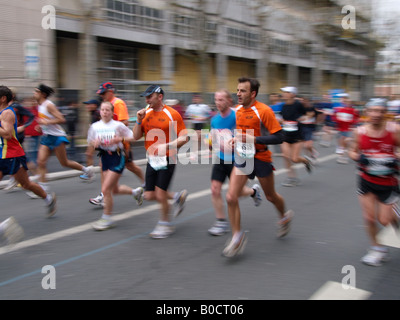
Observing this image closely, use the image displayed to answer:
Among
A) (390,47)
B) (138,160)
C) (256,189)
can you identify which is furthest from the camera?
(390,47)

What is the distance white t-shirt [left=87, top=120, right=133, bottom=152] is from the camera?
5387mm

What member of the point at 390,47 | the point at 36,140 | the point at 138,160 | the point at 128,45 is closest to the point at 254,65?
the point at 390,47

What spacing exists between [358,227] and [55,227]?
4.04 m

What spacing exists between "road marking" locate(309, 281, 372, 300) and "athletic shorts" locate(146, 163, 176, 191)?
2.20 metres

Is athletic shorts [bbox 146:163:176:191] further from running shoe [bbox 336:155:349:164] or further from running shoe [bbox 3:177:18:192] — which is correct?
running shoe [bbox 336:155:349:164]

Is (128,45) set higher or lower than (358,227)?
higher

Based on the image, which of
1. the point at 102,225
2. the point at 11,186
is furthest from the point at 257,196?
the point at 11,186

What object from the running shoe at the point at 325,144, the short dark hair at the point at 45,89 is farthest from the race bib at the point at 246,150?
the running shoe at the point at 325,144

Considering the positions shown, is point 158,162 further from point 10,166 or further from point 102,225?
point 10,166

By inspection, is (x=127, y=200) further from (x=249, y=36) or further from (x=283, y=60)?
(x=283, y=60)

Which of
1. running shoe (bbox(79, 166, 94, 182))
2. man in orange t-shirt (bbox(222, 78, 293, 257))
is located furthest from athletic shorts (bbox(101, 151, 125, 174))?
running shoe (bbox(79, 166, 94, 182))

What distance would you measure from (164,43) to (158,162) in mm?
21439

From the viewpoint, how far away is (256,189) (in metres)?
6.06

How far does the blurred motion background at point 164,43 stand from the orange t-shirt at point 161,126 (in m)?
7.18
